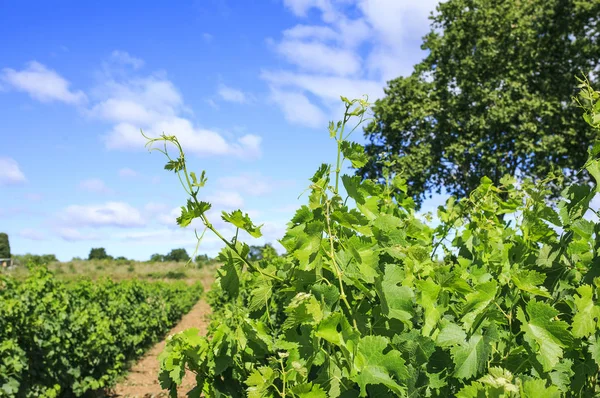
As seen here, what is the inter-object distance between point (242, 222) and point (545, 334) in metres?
1.04

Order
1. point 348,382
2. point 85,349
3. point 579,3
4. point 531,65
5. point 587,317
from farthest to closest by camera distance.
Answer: point 531,65 → point 579,3 → point 85,349 → point 587,317 → point 348,382

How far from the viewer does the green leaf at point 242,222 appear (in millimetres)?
1736

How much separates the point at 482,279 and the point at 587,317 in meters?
0.53

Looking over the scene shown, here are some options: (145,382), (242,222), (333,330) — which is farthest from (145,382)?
(333,330)

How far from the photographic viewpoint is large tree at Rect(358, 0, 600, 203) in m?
17.8

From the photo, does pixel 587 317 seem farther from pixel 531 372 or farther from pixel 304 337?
pixel 304 337

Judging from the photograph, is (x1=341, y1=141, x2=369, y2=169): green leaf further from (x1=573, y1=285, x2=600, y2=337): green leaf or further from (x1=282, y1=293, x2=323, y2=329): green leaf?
(x1=573, y1=285, x2=600, y2=337): green leaf

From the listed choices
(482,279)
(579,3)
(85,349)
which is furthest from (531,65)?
(482,279)

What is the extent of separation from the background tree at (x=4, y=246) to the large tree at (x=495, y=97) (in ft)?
308

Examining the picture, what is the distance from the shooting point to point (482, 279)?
221cm

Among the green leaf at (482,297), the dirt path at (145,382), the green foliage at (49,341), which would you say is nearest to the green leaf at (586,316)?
the green leaf at (482,297)

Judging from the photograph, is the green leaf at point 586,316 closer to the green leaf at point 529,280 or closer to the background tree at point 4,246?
the green leaf at point 529,280

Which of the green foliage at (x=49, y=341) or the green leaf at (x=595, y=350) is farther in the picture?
the green foliage at (x=49, y=341)

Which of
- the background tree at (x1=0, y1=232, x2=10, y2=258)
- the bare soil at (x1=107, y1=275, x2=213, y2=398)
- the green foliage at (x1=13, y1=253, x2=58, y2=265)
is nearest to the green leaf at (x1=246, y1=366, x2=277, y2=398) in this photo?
the bare soil at (x1=107, y1=275, x2=213, y2=398)
